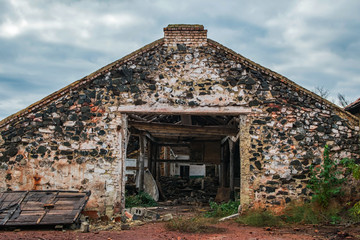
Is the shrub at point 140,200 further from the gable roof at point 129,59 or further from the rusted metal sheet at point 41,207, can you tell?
the gable roof at point 129,59

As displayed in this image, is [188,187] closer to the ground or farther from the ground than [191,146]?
closer to the ground

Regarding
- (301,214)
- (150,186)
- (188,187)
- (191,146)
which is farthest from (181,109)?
(188,187)

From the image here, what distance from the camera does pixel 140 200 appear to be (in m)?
12.9

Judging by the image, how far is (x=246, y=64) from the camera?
9.86m

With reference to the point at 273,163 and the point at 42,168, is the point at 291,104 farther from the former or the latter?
the point at 42,168

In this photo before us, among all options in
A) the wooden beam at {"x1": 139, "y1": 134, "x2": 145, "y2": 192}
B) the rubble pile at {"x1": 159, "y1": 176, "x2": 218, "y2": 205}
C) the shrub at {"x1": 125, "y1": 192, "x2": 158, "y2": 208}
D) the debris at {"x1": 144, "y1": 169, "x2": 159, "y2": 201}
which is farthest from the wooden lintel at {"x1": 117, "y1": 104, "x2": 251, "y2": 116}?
the rubble pile at {"x1": 159, "y1": 176, "x2": 218, "y2": 205}

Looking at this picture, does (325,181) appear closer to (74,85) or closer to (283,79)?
(283,79)

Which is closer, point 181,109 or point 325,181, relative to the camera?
point 325,181

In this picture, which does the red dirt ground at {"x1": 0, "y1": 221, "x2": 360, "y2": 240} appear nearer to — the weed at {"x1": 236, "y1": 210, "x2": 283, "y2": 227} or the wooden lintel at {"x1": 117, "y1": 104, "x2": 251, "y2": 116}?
the weed at {"x1": 236, "y1": 210, "x2": 283, "y2": 227}

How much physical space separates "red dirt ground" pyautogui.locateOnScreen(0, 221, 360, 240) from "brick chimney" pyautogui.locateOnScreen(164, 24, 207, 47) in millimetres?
5203

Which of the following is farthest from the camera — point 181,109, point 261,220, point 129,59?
point 129,59

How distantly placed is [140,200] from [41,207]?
16.5 ft

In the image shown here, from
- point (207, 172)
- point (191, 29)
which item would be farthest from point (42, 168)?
point (207, 172)

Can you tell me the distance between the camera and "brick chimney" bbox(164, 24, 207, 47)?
1015 cm
